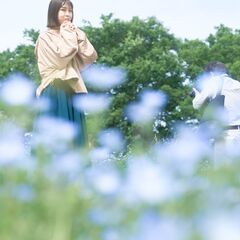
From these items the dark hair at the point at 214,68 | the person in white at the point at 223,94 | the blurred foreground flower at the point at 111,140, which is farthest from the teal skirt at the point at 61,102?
the blurred foreground flower at the point at 111,140

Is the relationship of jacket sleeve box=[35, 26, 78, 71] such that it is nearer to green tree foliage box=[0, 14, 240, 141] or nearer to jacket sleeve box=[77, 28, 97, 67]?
jacket sleeve box=[77, 28, 97, 67]

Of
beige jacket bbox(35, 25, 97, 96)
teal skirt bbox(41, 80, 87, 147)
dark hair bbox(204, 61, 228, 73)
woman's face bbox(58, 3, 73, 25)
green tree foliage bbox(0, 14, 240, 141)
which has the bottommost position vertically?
teal skirt bbox(41, 80, 87, 147)

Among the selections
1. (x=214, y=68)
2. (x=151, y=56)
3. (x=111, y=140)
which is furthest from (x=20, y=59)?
(x=111, y=140)

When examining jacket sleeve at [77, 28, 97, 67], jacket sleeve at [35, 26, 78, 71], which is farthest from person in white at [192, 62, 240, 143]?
jacket sleeve at [35, 26, 78, 71]

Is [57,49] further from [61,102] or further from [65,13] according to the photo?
[61,102]

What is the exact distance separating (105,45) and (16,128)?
108 ft

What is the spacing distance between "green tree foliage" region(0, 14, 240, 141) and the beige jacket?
26000mm

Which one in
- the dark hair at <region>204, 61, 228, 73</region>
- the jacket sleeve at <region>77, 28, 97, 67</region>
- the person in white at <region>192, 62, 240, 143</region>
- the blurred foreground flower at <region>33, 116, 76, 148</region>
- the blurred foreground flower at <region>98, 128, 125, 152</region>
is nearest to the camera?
the blurred foreground flower at <region>33, 116, 76, 148</region>

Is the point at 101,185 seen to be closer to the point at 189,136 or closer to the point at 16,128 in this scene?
the point at 189,136

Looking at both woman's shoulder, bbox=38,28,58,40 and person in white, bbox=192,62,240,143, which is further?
person in white, bbox=192,62,240,143

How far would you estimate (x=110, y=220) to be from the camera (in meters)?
1.23

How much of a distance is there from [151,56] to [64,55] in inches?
1114

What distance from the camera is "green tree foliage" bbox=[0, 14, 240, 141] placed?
106 ft

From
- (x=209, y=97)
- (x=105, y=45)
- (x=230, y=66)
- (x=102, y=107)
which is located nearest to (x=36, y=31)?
(x=105, y=45)
